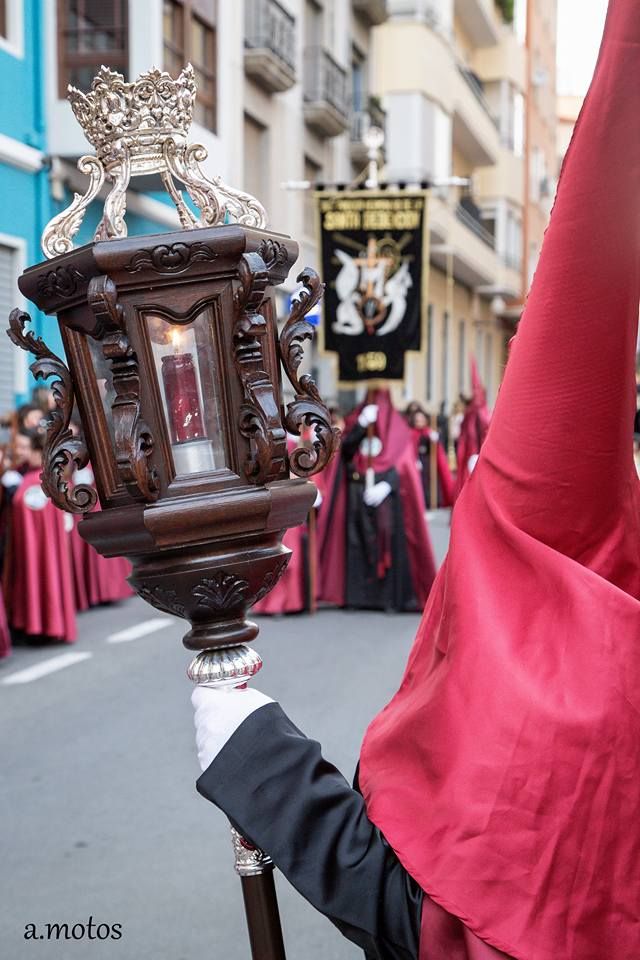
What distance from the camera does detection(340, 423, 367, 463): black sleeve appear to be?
426 inches

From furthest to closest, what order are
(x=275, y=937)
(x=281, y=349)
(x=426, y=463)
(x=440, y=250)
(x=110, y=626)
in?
(x=440, y=250) < (x=426, y=463) < (x=110, y=626) < (x=281, y=349) < (x=275, y=937)

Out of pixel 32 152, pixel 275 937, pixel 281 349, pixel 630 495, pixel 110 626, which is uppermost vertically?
pixel 32 152

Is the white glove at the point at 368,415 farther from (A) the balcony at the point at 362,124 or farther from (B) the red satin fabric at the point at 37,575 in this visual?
(A) the balcony at the point at 362,124

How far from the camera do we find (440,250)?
28.9 m

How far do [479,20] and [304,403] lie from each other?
34834mm

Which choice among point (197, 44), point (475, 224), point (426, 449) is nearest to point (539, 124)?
point (475, 224)

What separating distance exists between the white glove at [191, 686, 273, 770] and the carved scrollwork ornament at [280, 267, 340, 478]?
1.05 ft

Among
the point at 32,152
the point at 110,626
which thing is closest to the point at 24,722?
the point at 110,626

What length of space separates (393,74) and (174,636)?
68.5 ft

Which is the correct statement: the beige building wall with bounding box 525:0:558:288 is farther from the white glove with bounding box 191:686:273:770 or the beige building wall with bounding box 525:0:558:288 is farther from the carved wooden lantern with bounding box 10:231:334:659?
the white glove with bounding box 191:686:273:770

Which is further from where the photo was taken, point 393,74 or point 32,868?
point 393,74

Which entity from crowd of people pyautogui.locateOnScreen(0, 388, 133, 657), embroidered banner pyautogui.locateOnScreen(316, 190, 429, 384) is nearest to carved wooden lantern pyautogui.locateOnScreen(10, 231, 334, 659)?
crowd of people pyautogui.locateOnScreen(0, 388, 133, 657)

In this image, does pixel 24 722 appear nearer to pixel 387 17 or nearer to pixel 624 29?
pixel 624 29

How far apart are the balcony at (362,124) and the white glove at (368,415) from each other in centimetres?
1518
